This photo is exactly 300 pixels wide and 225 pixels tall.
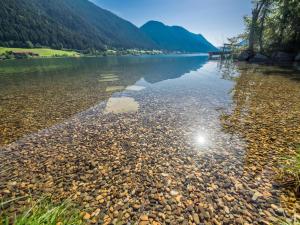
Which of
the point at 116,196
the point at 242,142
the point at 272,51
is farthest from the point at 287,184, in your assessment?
the point at 272,51

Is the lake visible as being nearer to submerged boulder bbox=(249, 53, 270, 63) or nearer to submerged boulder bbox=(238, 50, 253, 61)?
submerged boulder bbox=(249, 53, 270, 63)

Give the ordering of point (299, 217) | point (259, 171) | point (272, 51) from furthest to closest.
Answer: point (272, 51) < point (259, 171) < point (299, 217)

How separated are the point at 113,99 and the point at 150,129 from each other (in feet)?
25.1

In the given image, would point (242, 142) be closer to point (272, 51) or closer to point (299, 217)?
point (299, 217)

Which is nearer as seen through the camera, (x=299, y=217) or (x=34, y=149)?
(x=299, y=217)

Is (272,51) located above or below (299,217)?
above

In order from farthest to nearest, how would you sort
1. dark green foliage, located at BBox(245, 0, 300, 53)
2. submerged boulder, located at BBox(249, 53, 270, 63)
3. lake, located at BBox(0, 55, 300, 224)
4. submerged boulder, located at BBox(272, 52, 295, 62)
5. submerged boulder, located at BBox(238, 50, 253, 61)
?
submerged boulder, located at BBox(238, 50, 253, 61), submerged boulder, located at BBox(249, 53, 270, 63), submerged boulder, located at BBox(272, 52, 295, 62), dark green foliage, located at BBox(245, 0, 300, 53), lake, located at BBox(0, 55, 300, 224)

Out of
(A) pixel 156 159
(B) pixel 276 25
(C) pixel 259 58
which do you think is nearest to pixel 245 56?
(C) pixel 259 58

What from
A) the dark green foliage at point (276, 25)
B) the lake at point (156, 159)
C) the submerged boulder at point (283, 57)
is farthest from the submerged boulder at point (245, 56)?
the lake at point (156, 159)

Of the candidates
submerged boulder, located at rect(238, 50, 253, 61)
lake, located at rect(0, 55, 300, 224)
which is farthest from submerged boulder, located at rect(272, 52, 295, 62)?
lake, located at rect(0, 55, 300, 224)

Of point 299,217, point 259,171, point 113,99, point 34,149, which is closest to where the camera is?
point 299,217

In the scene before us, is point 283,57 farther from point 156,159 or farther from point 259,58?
point 156,159

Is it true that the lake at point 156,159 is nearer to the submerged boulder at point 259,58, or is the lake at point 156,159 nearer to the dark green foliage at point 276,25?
the dark green foliage at point 276,25

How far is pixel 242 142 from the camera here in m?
8.04
